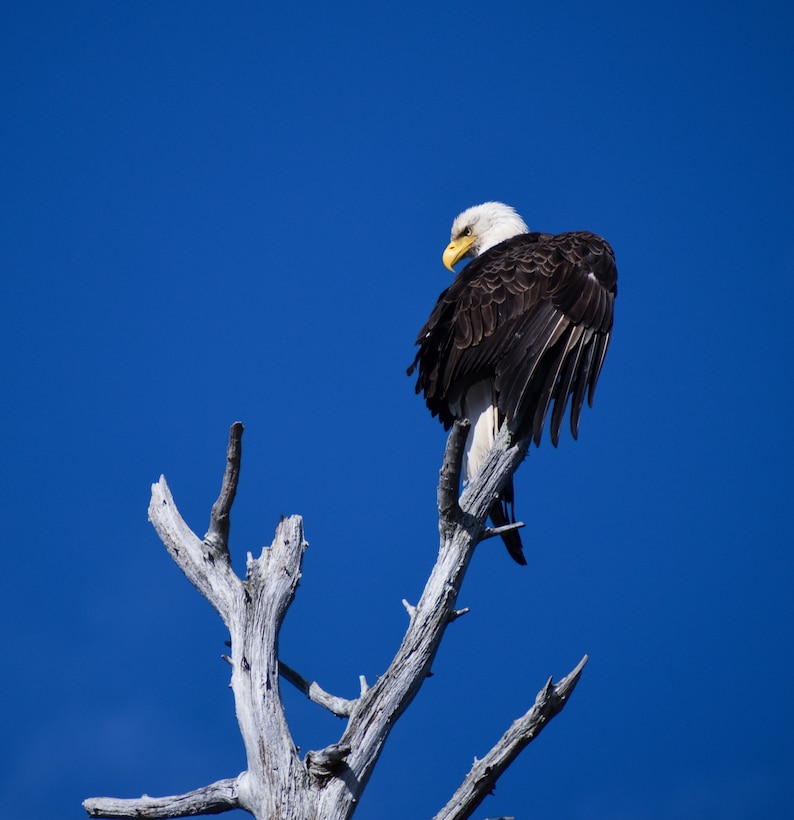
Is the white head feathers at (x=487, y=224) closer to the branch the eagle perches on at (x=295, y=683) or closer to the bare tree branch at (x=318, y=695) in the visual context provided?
the branch the eagle perches on at (x=295, y=683)

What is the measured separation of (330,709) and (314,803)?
0.44 m

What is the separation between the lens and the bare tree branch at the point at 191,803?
12.3 feet

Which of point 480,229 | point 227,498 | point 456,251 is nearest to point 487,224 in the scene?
point 480,229

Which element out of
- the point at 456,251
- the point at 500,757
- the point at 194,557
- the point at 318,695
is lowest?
the point at 500,757

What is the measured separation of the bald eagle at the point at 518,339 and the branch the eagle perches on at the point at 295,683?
717mm

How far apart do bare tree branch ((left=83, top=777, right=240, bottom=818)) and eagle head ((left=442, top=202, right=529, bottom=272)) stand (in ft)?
13.1

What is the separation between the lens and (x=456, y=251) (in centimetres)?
695

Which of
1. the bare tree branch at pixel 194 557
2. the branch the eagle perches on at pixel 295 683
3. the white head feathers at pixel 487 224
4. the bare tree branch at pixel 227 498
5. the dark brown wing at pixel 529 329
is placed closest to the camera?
the branch the eagle perches on at pixel 295 683

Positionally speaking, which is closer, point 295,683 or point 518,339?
point 295,683

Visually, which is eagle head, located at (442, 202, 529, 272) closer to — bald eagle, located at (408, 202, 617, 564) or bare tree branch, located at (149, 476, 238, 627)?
bald eagle, located at (408, 202, 617, 564)

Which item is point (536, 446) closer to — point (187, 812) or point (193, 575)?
point (193, 575)

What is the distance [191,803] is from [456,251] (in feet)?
13.7

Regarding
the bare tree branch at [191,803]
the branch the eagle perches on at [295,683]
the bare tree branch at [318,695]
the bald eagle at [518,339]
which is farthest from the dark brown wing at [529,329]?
the bare tree branch at [191,803]

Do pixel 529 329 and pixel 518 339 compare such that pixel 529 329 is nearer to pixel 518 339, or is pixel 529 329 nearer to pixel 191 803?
pixel 518 339
